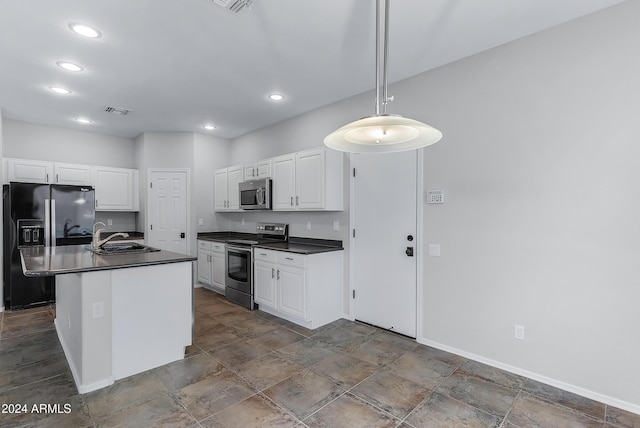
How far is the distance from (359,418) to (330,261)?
1.95 metres

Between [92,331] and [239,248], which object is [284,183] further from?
[92,331]

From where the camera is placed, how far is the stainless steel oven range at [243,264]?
14.3 ft

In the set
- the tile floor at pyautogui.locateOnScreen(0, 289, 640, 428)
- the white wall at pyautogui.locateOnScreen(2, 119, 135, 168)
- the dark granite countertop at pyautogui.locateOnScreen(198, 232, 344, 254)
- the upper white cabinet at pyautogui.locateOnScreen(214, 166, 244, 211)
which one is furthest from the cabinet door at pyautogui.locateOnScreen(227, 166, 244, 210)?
the tile floor at pyautogui.locateOnScreen(0, 289, 640, 428)

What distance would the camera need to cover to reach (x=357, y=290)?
385cm

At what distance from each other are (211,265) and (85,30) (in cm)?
357

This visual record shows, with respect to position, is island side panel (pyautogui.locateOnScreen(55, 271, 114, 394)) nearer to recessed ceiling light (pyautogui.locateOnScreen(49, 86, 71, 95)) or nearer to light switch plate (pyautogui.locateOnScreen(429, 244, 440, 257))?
recessed ceiling light (pyautogui.locateOnScreen(49, 86, 71, 95))

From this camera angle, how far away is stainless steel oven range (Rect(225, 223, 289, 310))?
4348 mm

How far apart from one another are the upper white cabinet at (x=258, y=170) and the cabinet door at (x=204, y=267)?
149 centimetres

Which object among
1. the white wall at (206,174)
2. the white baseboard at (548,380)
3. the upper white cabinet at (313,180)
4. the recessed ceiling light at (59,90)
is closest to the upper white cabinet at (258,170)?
the upper white cabinet at (313,180)

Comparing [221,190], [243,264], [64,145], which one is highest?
[64,145]

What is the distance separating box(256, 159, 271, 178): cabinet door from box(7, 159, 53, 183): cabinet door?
3196mm

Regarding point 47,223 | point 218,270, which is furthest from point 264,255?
point 47,223

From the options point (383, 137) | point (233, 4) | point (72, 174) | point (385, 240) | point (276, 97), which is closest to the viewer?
point (383, 137)

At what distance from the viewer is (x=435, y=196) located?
3109mm
